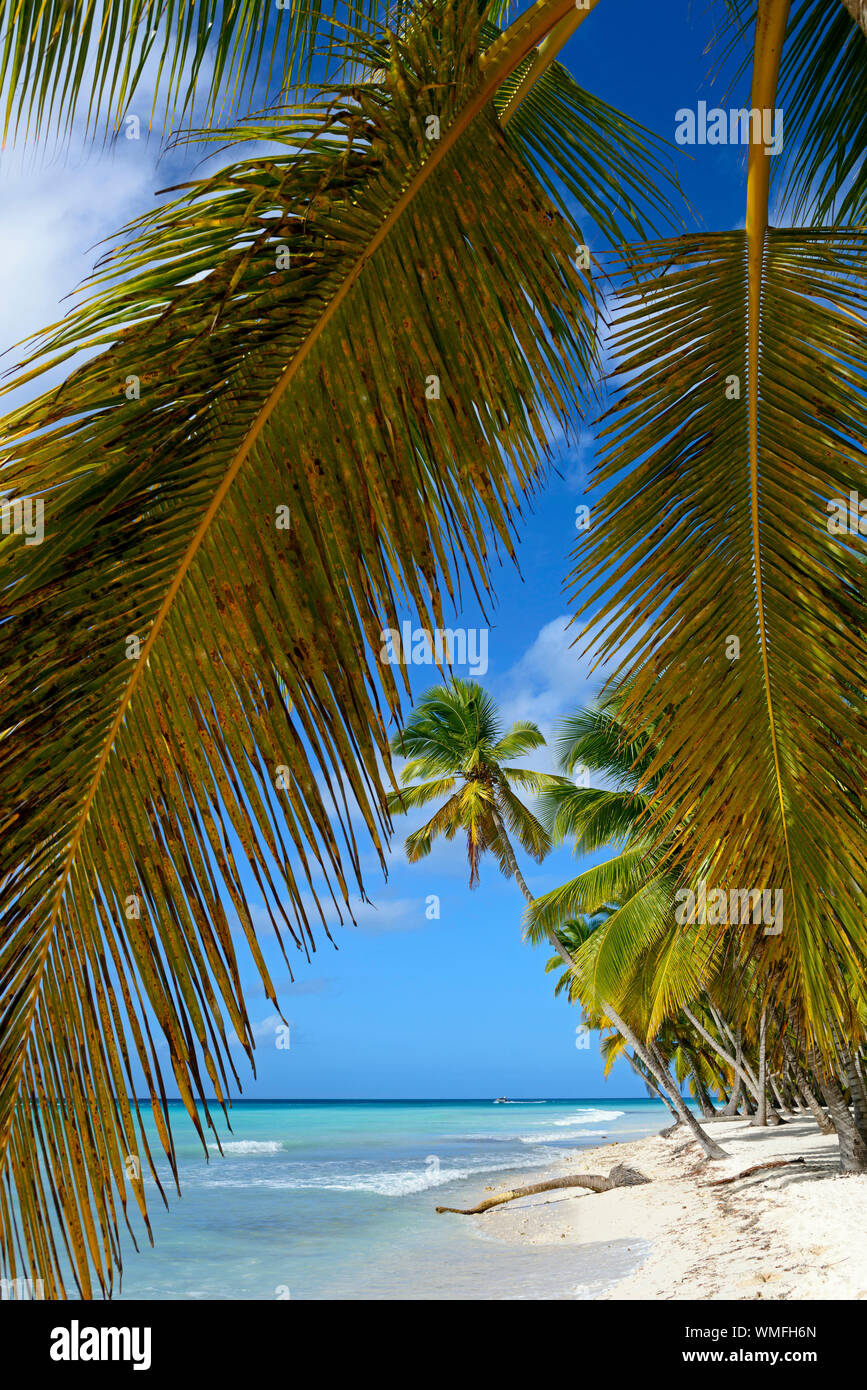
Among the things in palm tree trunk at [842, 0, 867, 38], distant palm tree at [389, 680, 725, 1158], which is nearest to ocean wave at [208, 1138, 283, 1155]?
distant palm tree at [389, 680, 725, 1158]

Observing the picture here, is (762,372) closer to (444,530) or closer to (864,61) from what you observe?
(444,530)

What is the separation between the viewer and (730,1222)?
14055mm

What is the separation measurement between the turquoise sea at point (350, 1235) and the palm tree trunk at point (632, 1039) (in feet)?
14.1

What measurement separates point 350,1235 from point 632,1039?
8741 mm

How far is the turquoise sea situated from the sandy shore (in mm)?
851

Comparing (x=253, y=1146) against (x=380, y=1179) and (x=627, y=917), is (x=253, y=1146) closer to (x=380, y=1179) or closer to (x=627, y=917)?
(x=380, y=1179)

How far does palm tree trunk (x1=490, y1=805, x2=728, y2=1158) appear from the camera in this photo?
1880 cm

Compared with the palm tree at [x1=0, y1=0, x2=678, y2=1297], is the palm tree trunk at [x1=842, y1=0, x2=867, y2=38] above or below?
above

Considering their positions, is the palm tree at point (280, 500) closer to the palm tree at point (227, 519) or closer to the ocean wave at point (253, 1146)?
the palm tree at point (227, 519)

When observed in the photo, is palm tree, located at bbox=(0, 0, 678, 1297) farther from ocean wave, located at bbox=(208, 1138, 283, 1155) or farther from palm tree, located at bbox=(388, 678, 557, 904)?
ocean wave, located at bbox=(208, 1138, 283, 1155)

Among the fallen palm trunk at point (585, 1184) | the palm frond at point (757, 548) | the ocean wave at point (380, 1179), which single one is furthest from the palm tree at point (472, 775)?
the palm frond at point (757, 548)

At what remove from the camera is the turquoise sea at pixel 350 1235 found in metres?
14.4

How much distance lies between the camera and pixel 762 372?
2.48m
